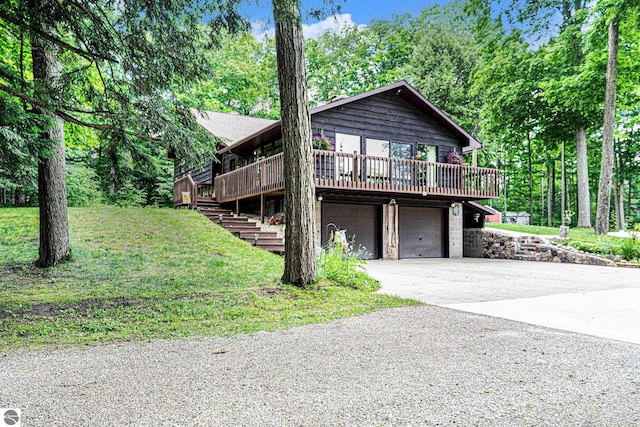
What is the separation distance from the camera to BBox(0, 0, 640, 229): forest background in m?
10.3

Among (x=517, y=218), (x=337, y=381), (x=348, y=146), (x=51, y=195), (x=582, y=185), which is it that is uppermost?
(x=348, y=146)

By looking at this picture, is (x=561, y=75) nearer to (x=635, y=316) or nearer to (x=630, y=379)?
(x=635, y=316)

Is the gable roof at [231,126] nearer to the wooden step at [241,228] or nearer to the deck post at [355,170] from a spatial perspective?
the wooden step at [241,228]

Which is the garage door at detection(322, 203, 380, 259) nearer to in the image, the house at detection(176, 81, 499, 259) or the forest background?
the house at detection(176, 81, 499, 259)

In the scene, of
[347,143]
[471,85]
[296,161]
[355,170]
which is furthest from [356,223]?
[471,85]

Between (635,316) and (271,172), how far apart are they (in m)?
9.74

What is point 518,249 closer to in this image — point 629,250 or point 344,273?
point 629,250

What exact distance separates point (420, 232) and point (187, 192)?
385 inches

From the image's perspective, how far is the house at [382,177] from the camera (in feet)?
43.7

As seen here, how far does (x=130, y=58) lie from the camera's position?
6.17m

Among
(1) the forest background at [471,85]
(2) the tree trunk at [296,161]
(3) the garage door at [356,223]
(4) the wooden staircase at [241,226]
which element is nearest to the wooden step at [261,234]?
(4) the wooden staircase at [241,226]

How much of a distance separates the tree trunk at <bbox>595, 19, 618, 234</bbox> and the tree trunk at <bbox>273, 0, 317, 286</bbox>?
12653 millimetres

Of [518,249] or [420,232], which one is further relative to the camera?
[420,232]

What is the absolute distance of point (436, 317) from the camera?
492 centimetres
